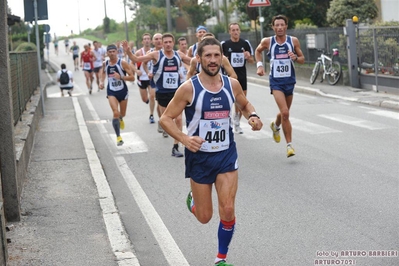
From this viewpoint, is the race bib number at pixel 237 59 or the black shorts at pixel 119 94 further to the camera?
the race bib number at pixel 237 59

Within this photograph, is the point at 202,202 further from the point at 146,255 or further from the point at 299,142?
the point at 299,142

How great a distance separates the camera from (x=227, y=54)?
1485 centimetres

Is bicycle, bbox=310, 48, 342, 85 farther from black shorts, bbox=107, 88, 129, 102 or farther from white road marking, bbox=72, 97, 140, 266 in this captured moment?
white road marking, bbox=72, 97, 140, 266

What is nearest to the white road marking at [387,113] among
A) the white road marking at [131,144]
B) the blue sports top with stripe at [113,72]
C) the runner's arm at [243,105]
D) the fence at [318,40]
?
the white road marking at [131,144]

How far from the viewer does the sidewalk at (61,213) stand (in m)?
7.11

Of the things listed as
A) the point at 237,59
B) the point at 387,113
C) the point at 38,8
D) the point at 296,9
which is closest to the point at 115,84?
the point at 237,59

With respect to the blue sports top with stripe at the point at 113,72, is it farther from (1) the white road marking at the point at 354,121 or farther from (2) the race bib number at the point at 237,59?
(1) the white road marking at the point at 354,121

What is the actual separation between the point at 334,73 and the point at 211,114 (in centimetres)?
1818

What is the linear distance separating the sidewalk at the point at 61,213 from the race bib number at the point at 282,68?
3.06 meters

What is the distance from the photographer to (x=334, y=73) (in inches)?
960

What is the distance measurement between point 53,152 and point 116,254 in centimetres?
652

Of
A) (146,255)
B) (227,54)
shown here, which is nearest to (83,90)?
(227,54)

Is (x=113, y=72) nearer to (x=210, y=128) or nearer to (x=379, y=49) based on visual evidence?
(x=210, y=128)

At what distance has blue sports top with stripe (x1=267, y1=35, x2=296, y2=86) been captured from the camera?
1225 cm
